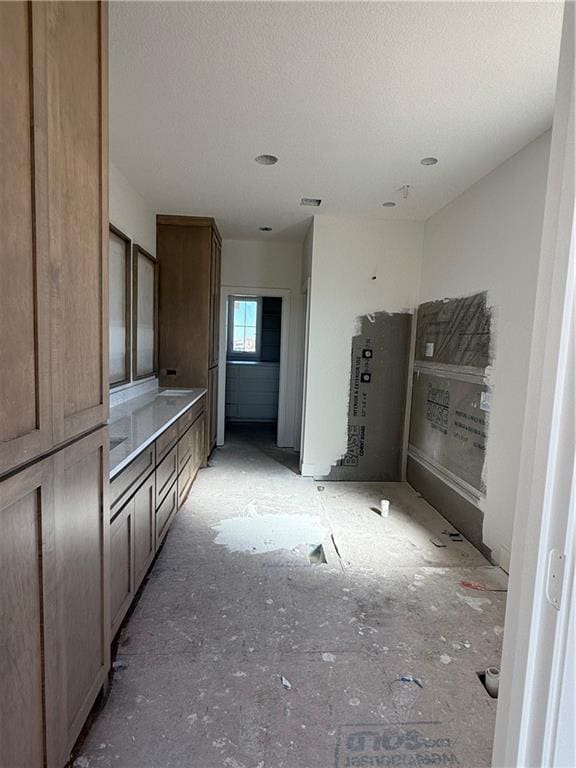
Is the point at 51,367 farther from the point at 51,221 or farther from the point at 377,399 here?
the point at 377,399

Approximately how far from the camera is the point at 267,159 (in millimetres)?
2824

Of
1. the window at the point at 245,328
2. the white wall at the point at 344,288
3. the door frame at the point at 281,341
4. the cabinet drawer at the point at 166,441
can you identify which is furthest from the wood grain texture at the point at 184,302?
the window at the point at 245,328

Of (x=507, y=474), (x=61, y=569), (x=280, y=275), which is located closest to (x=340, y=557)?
(x=507, y=474)

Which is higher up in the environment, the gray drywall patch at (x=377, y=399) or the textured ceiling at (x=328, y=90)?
the textured ceiling at (x=328, y=90)

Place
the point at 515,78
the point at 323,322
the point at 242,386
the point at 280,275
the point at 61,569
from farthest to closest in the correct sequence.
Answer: the point at 242,386, the point at 280,275, the point at 323,322, the point at 515,78, the point at 61,569

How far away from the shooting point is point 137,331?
3.56 metres

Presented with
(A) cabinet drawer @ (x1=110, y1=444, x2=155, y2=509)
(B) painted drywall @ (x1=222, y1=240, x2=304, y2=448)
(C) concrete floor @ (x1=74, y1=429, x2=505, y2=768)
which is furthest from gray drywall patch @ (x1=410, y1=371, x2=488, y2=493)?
(A) cabinet drawer @ (x1=110, y1=444, x2=155, y2=509)

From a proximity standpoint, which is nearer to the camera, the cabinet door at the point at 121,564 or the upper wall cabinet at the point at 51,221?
the upper wall cabinet at the point at 51,221

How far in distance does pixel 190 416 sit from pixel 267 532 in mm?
1173

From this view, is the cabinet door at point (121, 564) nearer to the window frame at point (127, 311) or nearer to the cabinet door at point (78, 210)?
the cabinet door at point (78, 210)

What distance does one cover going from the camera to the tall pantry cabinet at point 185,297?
13.7 ft

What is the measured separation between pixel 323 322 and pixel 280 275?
142 centimetres

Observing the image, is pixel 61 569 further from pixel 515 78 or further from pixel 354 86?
pixel 515 78

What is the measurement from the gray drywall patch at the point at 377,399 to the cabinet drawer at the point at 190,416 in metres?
1.52
